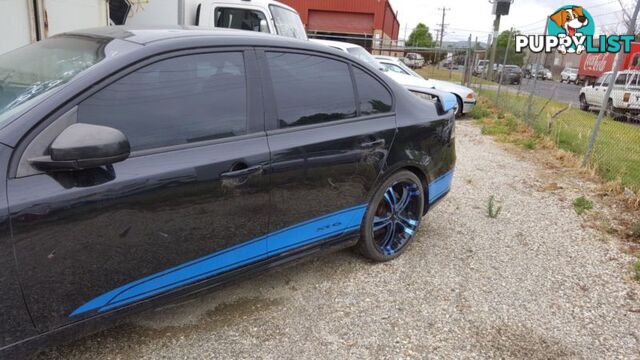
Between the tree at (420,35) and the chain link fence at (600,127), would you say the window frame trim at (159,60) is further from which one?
the tree at (420,35)

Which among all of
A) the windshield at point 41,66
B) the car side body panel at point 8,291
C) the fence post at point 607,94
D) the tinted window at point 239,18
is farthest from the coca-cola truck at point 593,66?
the car side body panel at point 8,291

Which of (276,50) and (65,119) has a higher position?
(276,50)

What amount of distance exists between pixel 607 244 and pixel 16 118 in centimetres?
465

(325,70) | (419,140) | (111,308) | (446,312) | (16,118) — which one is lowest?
(446,312)

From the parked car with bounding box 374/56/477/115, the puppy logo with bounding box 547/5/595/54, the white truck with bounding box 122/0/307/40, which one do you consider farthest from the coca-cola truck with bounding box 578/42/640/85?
the white truck with bounding box 122/0/307/40

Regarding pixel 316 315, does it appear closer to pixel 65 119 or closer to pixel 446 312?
pixel 446 312

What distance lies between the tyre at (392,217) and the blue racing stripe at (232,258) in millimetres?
177

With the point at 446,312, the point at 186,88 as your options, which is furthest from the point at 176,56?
the point at 446,312

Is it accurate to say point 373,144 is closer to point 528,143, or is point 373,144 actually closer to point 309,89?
point 309,89

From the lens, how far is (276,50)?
2641mm

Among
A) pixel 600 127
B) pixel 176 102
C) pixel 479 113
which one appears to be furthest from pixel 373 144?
pixel 479 113

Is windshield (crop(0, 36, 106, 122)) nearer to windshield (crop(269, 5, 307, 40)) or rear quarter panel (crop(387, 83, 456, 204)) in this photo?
rear quarter panel (crop(387, 83, 456, 204))

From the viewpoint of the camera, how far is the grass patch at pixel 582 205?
4.99 meters

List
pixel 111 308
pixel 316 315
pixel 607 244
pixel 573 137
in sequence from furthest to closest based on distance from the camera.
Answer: pixel 573 137
pixel 607 244
pixel 316 315
pixel 111 308
